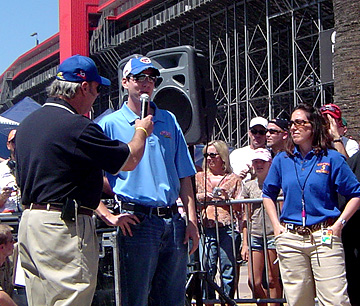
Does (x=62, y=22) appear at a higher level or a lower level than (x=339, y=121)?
higher

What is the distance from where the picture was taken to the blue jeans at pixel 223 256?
21.1 feet

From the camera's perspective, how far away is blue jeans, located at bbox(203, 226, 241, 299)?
21.1ft

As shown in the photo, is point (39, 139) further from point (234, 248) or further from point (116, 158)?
point (234, 248)

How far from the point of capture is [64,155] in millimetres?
3533

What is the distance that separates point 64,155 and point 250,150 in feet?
14.0

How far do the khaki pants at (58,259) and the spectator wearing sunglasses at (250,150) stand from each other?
12.4 ft

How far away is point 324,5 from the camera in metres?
25.1

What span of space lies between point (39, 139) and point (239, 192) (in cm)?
350

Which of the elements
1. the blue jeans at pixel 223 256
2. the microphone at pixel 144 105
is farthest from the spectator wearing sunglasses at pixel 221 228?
the microphone at pixel 144 105

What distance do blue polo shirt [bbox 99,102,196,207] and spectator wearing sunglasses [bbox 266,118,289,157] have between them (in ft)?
8.23

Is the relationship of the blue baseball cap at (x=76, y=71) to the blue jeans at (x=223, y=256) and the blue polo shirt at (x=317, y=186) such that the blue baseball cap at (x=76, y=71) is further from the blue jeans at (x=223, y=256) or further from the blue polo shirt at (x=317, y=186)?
the blue jeans at (x=223, y=256)

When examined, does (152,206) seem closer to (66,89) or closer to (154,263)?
(154,263)

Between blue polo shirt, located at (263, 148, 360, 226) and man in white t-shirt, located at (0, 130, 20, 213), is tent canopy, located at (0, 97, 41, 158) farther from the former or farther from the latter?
blue polo shirt, located at (263, 148, 360, 226)

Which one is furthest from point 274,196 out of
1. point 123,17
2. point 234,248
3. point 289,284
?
point 123,17
